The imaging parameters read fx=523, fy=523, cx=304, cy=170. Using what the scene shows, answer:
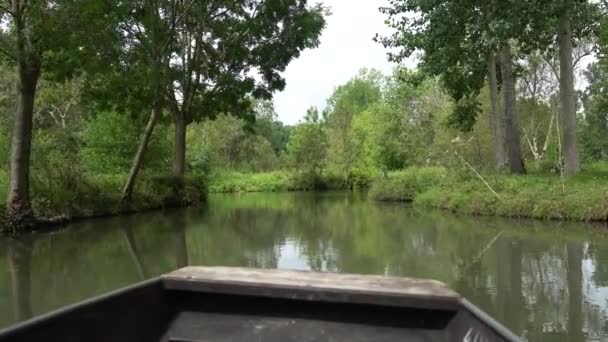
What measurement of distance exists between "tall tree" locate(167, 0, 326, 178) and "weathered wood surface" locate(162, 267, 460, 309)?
58.4 feet

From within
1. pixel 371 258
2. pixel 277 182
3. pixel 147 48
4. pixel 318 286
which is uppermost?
pixel 147 48

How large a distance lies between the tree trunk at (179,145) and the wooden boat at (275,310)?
1917 centimetres

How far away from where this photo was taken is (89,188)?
1769 centimetres

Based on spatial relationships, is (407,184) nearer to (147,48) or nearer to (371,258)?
(147,48)

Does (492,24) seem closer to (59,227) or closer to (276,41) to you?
→ (276,41)

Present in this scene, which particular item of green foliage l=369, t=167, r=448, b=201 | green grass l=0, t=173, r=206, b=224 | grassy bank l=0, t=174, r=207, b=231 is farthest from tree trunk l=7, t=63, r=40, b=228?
green foliage l=369, t=167, r=448, b=201

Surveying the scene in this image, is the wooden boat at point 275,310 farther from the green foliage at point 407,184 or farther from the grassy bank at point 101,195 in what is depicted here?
the green foliage at point 407,184

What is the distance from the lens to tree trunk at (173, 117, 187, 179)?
22312mm

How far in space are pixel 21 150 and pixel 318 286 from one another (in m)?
12.2

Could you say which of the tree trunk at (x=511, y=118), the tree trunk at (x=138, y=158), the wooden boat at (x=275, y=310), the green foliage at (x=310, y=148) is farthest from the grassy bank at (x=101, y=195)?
the green foliage at (x=310, y=148)

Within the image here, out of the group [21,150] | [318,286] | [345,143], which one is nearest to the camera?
[318,286]

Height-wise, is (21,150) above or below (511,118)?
below

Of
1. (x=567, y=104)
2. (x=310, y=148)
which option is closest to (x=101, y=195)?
(x=567, y=104)

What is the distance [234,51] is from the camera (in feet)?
69.3
